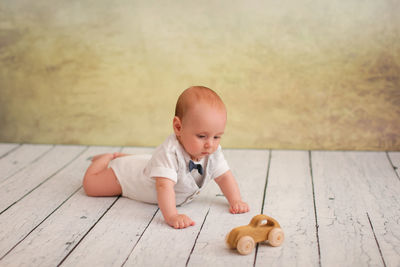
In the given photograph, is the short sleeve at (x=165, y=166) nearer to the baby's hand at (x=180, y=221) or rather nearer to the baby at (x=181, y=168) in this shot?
the baby at (x=181, y=168)

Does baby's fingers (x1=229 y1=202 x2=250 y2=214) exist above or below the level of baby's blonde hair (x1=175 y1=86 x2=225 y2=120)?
below

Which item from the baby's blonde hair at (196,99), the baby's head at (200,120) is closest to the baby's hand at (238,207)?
the baby's head at (200,120)

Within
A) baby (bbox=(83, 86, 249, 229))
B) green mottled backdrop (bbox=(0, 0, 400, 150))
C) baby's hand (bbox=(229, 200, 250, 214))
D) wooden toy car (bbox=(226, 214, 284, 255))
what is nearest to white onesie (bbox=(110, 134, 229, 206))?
baby (bbox=(83, 86, 249, 229))

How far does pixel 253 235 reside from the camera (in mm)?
1301

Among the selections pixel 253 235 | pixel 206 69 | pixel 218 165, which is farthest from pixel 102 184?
pixel 206 69

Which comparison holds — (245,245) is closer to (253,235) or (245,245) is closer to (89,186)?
(253,235)

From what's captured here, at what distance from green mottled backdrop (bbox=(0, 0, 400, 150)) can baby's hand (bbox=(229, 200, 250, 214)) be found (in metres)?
0.81

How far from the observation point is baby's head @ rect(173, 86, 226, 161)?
57.0 inches

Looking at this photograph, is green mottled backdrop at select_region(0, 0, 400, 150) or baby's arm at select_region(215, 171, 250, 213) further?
green mottled backdrop at select_region(0, 0, 400, 150)

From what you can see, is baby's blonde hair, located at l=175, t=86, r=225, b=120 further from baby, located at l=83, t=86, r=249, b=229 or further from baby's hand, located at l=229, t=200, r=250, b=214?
baby's hand, located at l=229, t=200, r=250, b=214

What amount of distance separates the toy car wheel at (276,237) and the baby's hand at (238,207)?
274 mm

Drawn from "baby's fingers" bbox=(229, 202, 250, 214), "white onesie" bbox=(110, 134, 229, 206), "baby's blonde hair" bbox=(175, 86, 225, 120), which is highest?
"baby's blonde hair" bbox=(175, 86, 225, 120)

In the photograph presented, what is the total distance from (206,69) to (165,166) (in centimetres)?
91

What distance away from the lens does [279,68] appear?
228cm
